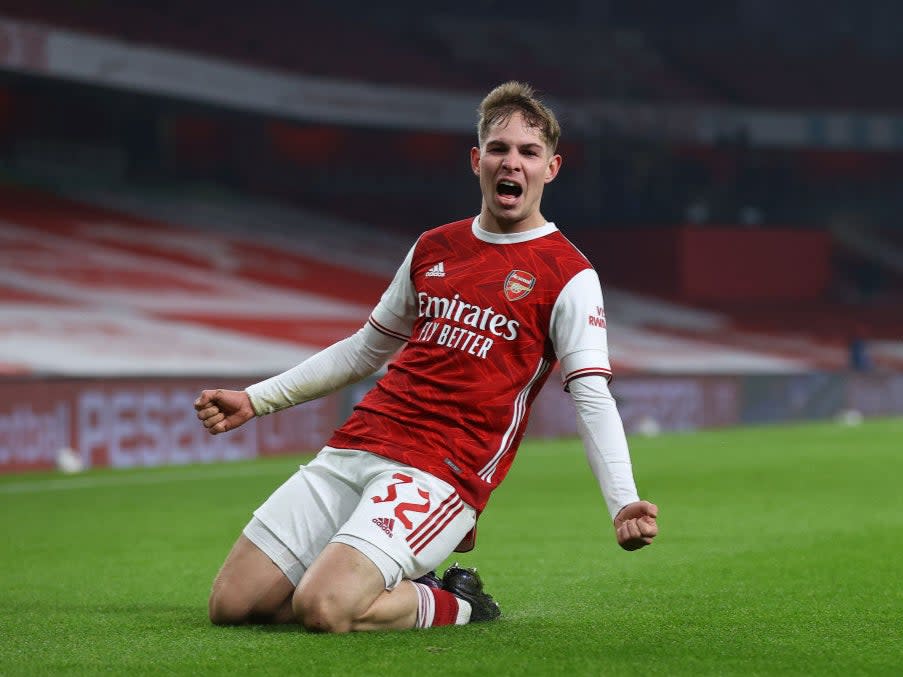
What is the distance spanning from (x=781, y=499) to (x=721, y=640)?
5.94 meters

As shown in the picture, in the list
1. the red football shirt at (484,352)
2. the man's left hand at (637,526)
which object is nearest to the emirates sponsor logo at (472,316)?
the red football shirt at (484,352)

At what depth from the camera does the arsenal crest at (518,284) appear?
16.9ft

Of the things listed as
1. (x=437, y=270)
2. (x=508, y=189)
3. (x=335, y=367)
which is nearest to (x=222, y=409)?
(x=335, y=367)

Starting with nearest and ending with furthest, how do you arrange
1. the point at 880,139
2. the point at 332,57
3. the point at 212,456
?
the point at 212,456 → the point at 332,57 → the point at 880,139

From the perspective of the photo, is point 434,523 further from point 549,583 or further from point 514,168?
point 549,583

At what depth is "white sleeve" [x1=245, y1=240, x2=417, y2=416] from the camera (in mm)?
5480

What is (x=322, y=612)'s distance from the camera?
489 cm

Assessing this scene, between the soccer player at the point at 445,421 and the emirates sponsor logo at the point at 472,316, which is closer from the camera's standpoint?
the soccer player at the point at 445,421

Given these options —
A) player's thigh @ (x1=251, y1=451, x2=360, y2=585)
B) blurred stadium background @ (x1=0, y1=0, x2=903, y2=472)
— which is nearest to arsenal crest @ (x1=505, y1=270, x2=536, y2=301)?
player's thigh @ (x1=251, y1=451, x2=360, y2=585)

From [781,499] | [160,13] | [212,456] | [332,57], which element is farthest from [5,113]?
[781,499]

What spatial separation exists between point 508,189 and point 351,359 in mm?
893

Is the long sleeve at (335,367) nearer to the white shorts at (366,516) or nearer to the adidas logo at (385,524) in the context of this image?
the white shorts at (366,516)

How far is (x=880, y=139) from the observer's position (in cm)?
3603

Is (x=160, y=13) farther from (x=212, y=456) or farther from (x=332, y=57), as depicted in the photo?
(x=212, y=456)
